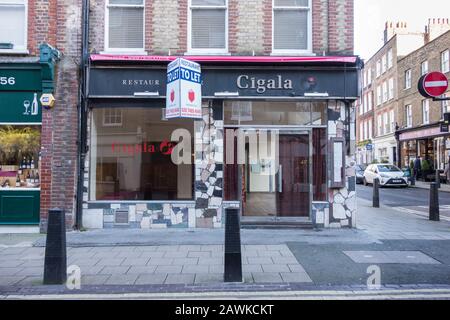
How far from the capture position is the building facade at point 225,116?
9.59 meters

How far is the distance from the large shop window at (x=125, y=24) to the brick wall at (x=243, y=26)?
0.74 feet

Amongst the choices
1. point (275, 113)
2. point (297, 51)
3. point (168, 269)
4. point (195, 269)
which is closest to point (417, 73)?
point (297, 51)

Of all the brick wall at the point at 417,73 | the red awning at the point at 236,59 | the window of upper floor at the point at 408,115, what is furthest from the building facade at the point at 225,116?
the window of upper floor at the point at 408,115

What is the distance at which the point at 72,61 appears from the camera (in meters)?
9.51

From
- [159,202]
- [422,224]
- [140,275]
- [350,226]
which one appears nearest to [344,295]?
[140,275]

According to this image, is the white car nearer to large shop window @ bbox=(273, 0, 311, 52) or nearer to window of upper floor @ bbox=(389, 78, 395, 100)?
window of upper floor @ bbox=(389, 78, 395, 100)

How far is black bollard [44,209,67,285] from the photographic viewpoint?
18.2 ft

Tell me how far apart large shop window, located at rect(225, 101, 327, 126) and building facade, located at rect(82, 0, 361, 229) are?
1.0 inches

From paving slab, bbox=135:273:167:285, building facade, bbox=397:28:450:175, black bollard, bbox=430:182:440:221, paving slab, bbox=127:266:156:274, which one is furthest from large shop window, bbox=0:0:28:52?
building facade, bbox=397:28:450:175

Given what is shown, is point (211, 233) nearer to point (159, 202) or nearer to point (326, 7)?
point (159, 202)

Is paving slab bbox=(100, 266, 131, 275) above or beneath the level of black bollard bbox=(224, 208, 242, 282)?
beneath

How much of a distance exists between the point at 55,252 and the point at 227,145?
530 cm

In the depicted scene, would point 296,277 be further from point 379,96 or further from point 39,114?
point 379,96
